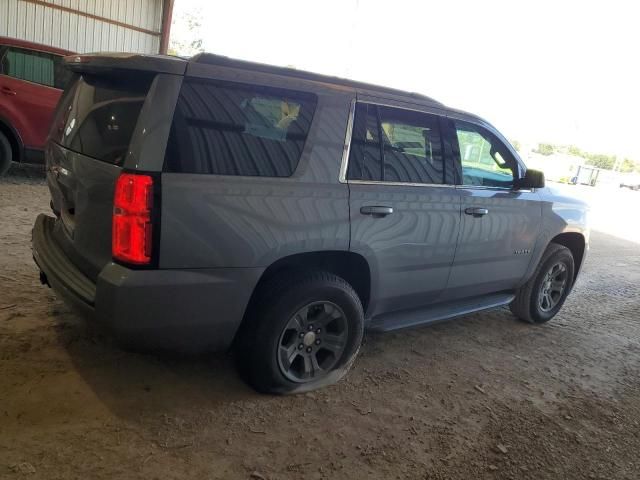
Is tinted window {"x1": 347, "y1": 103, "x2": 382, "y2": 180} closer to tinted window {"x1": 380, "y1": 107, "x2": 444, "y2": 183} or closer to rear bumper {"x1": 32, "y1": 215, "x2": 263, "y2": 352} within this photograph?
tinted window {"x1": 380, "y1": 107, "x2": 444, "y2": 183}

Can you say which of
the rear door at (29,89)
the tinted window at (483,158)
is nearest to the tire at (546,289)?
the tinted window at (483,158)

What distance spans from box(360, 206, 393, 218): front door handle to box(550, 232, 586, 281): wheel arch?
237 centimetres

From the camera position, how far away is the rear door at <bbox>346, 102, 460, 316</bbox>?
3.16 metres

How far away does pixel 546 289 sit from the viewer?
4.96m

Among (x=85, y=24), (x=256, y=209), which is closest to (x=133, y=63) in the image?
(x=256, y=209)

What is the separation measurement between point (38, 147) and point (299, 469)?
6913mm

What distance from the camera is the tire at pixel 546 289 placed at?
4773 millimetres

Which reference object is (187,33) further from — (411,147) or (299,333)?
(299,333)

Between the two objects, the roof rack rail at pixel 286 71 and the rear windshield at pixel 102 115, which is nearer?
the rear windshield at pixel 102 115

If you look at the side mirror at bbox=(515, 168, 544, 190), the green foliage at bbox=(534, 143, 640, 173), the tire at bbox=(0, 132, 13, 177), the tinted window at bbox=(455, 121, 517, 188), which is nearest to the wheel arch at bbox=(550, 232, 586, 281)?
the side mirror at bbox=(515, 168, 544, 190)

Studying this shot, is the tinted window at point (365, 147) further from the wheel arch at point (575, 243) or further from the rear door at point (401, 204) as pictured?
the wheel arch at point (575, 243)

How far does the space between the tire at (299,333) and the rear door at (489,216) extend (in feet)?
3.59

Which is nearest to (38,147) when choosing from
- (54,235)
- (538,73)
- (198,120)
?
(54,235)

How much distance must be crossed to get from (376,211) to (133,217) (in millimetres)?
1437
